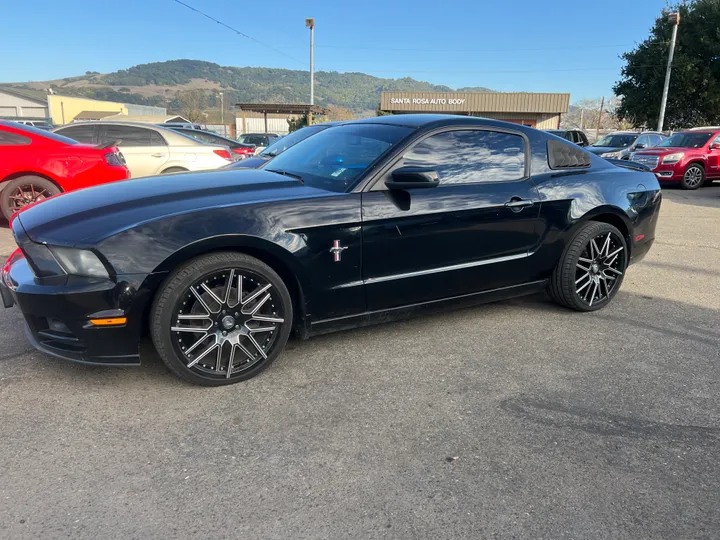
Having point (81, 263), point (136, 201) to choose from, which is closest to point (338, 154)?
point (136, 201)

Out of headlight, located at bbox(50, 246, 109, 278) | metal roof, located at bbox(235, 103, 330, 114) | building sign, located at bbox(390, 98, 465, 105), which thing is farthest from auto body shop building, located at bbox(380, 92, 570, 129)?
headlight, located at bbox(50, 246, 109, 278)

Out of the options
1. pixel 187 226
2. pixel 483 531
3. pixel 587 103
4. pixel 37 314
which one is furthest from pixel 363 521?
pixel 587 103

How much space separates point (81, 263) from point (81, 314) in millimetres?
253

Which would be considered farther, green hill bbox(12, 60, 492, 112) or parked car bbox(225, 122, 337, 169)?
green hill bbox(12, 60, 492, 112)

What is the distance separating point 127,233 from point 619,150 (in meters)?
16.9

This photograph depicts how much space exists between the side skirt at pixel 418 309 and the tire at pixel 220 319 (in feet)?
0.93

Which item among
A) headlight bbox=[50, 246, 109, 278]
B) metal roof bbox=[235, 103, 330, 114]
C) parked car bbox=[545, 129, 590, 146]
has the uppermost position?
metal roof bbox=[235, 103, 330, 114]

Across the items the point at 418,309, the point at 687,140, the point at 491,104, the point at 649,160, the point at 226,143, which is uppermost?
the point at 491,104

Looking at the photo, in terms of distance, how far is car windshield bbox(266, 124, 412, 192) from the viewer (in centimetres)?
344

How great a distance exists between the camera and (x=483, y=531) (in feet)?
6.54

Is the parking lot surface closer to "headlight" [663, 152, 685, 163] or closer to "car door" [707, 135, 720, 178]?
"headlight" [663, 152, 685, 163]

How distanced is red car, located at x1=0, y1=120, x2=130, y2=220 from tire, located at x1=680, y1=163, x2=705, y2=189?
1353cm

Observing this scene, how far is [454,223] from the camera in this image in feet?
11.6

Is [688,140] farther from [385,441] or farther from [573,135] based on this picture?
[385,441]
